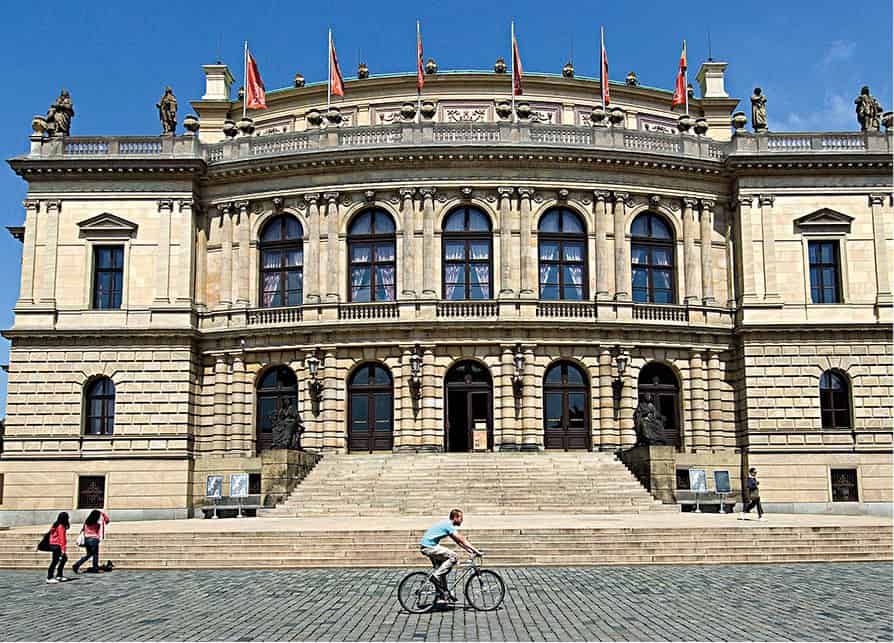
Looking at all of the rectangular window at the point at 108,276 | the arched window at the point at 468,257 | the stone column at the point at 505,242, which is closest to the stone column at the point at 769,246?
the stone column at the point at 505,242

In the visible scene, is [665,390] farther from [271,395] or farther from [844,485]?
[271,395]

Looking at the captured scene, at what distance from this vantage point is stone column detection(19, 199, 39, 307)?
4531 centimetres

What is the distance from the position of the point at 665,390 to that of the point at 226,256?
2112cm

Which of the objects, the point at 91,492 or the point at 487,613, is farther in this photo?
the point at 91,492

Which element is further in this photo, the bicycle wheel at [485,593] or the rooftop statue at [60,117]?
the rooftop statue at [60,117]

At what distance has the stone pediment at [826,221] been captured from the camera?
45.6m

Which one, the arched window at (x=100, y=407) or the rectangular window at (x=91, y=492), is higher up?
the arched window at (x=100, y=407)

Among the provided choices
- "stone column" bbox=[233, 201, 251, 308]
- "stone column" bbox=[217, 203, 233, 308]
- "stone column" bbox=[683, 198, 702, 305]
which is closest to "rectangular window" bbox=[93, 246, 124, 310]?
"stone column" bbox=[217, 203, 233, 308]

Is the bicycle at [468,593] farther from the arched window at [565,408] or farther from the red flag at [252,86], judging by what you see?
the red flag at [252,86]

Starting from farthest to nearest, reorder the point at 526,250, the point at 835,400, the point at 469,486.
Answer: the point at 526,250 → the point at 835,400 → the point at 469,486

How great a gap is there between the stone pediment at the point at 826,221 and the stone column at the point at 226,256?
26.3 m

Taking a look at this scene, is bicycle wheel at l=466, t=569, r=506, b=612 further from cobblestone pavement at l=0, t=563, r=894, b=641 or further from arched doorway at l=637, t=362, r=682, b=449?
arched doorway at l=637, t=362, r=682, b=449

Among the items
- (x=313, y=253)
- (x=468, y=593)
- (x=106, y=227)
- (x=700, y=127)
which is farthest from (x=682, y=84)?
(x=468, y=593)

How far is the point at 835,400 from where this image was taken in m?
44.3
